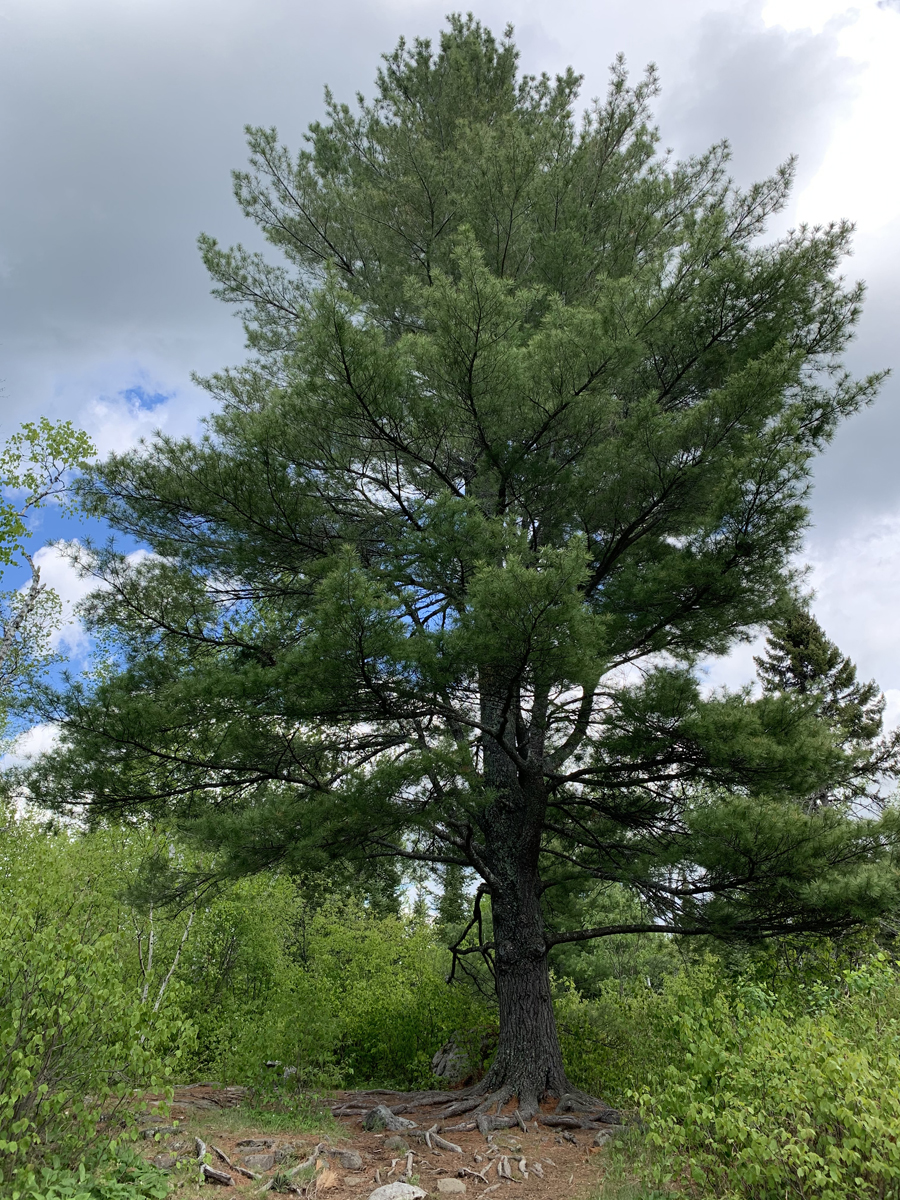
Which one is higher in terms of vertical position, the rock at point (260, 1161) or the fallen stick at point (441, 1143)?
the rock at point (260, 1161)

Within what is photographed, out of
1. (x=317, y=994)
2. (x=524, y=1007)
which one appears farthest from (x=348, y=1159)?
(x=317, y=994)

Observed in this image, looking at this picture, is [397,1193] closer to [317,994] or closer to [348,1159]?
[348,1159]

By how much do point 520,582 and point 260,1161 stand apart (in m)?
4.00

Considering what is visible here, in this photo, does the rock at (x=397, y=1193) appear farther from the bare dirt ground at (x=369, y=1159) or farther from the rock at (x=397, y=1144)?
the rock at (x=397, y=1144)

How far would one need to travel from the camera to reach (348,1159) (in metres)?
4.79

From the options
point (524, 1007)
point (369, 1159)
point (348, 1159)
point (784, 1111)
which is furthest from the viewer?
point (524, 1007)

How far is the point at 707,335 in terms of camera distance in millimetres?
6602

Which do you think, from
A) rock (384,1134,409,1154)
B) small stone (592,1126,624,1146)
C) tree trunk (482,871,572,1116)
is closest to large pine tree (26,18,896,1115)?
tree trunk (482,871,572,1116)

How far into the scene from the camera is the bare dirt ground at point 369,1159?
430 centimetres

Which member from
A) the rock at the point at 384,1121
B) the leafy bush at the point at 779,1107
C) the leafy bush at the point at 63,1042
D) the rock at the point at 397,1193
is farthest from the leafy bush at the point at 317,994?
the leafy bush at the point at 779,1107

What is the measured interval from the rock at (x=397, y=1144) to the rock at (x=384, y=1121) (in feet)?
1.09

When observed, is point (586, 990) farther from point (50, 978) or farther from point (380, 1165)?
point (50, 978)

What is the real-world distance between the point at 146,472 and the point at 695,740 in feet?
17.7

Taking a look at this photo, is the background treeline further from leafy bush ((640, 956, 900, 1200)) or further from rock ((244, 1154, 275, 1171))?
rock ((244, 1154, 275, 1171))
